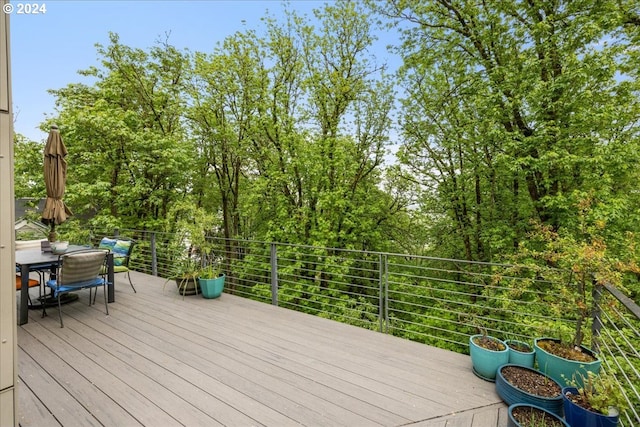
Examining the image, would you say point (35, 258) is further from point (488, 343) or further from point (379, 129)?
point (379, 129)

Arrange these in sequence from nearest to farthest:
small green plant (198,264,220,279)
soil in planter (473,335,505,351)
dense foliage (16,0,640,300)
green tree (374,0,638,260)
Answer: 1. soil in planter (473,335,505,351)
2. small green plant (198,264,220,279)
3. green tree (374,0,638,260)
4. dense foliage (16,0,640,300)

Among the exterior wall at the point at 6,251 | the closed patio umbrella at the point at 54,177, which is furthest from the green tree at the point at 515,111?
the closed patio umbrella at the point at 54,177

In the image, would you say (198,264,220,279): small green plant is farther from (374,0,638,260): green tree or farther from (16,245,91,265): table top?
(374,0,638,260): green tree

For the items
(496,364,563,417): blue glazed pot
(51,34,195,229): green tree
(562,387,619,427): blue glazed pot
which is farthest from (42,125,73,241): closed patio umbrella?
(562,387,619,427): blue glazed pot

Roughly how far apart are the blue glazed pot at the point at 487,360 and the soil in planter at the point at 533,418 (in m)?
0.51

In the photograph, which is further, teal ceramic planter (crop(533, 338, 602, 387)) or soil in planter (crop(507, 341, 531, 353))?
soil in planter (crop(507, 341, 531, 353))

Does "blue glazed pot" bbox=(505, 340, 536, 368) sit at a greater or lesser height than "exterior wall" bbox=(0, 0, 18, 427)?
lesser

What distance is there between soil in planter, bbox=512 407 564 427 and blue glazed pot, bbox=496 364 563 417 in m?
0.12

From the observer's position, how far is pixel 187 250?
5000mm

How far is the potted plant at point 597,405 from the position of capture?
1604 millimetres

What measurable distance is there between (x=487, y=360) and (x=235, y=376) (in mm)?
2043

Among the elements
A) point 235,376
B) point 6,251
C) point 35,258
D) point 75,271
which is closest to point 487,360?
point 235,376

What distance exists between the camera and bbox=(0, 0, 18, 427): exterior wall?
1.26 m

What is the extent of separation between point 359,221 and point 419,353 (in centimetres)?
557
